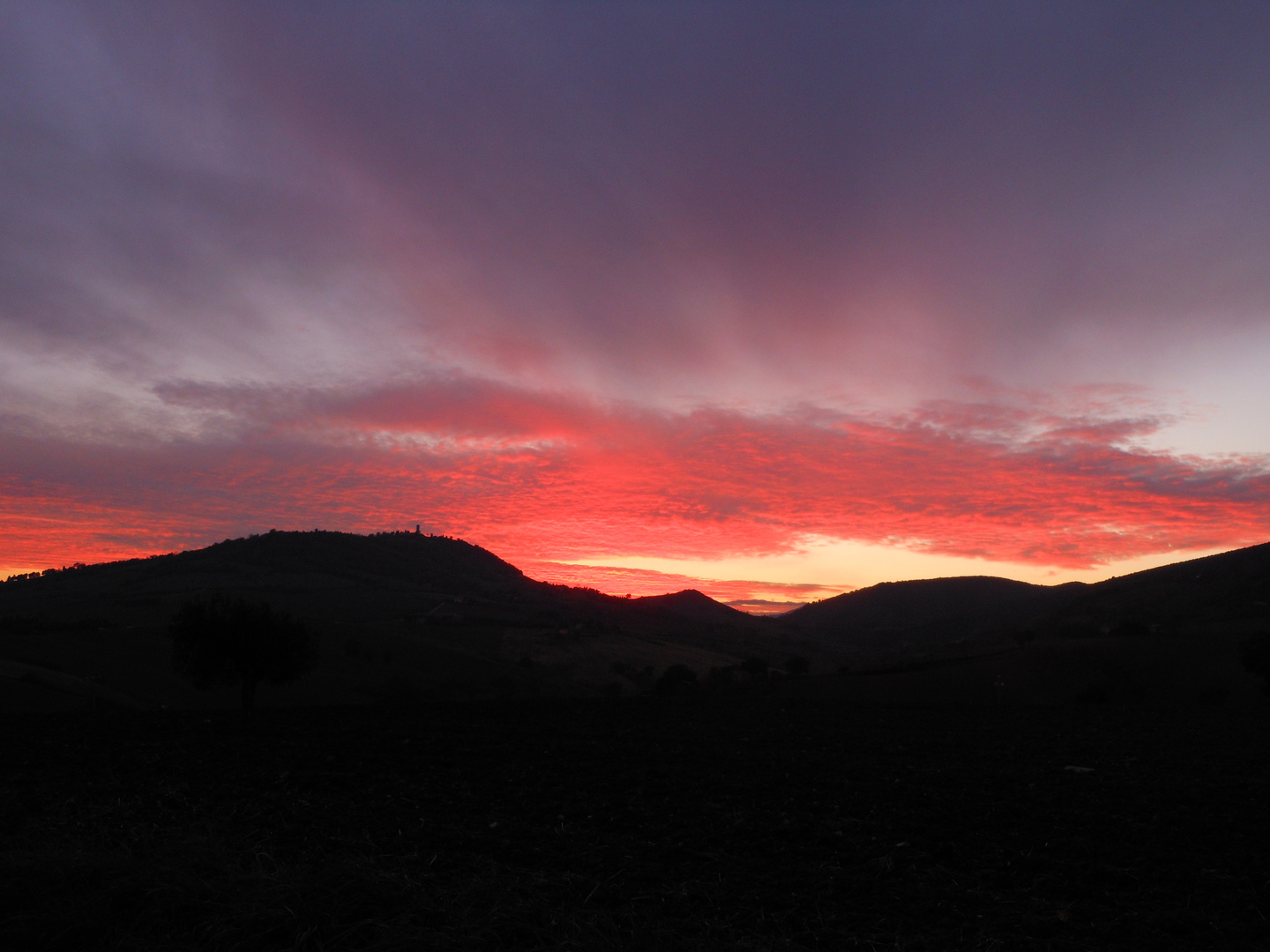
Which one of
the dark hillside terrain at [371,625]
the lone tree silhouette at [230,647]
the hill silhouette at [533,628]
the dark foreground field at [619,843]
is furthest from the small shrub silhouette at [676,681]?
the dark foreground field at [619,843]

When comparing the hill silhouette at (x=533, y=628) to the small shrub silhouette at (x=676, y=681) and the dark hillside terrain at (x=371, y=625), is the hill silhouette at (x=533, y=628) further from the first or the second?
the small shrub silhouette at (x=676, y=681)

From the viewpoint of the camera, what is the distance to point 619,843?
9781 millimetres

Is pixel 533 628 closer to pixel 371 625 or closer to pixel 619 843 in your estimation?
pixel 371 625

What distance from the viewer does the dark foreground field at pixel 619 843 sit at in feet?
16.9

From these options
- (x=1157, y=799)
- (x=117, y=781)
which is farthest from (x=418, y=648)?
(x=1157, y=799)

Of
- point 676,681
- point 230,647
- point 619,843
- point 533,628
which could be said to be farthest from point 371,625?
point 619,843

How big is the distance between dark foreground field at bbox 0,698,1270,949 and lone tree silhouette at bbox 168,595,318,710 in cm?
1666

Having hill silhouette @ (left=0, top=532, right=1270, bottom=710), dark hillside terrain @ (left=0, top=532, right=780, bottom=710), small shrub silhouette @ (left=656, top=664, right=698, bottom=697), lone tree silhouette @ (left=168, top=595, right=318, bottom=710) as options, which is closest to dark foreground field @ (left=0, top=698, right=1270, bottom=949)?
lone tree silhouette @ (left=168, top=595, right=318, bottom=710)

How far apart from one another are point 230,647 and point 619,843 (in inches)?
1433

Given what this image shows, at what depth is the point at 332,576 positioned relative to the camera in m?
142

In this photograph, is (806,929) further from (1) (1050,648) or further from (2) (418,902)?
(1) (1050,648)

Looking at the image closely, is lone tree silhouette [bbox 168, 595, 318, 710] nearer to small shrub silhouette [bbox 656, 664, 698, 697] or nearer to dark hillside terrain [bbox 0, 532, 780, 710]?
dark hillside terrain [bbox 0, 532, 780, 710]

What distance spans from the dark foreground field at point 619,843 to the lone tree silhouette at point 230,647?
16.7 metres

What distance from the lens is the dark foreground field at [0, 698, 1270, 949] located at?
5148 millimetres
